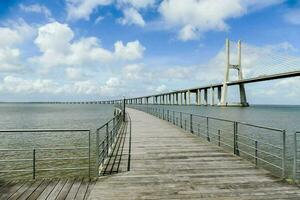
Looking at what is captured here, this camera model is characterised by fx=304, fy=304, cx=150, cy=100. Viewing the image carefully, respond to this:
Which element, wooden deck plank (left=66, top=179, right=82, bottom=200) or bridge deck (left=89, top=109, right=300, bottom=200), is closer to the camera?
wooden deck plank (left=66, top=179, right=82, bottom=200)

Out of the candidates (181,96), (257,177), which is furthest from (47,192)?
(181,96)

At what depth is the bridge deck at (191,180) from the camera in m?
5.06

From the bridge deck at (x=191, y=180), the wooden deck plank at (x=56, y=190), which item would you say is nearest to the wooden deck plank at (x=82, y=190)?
the bridge deck at (x=191, y=180)

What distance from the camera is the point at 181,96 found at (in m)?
116

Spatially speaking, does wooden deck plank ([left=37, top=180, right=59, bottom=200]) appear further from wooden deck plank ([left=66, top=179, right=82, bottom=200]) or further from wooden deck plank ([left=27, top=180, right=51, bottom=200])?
wooden deck plank ([left=66, top=179, right=82, bottom=200])

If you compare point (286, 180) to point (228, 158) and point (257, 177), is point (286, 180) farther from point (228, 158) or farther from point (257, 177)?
point (228, 158)

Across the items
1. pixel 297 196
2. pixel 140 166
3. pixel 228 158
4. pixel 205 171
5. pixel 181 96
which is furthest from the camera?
pixel 181 96

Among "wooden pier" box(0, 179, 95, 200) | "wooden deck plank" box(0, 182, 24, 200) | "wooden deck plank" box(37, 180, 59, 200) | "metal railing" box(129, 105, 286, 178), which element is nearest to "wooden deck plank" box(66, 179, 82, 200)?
"wooden pier" box(0, 179, 95, 200)

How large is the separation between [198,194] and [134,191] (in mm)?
1082

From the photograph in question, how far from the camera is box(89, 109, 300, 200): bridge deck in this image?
→ 506 centimetres

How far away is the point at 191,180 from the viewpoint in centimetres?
586

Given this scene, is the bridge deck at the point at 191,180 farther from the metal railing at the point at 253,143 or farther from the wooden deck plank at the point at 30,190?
the wooden deck plank at the point at 30,190

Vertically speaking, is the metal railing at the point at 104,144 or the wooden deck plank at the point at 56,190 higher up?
the metal railing at the point at 104,144

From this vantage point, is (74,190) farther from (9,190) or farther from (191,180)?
(191,180)
